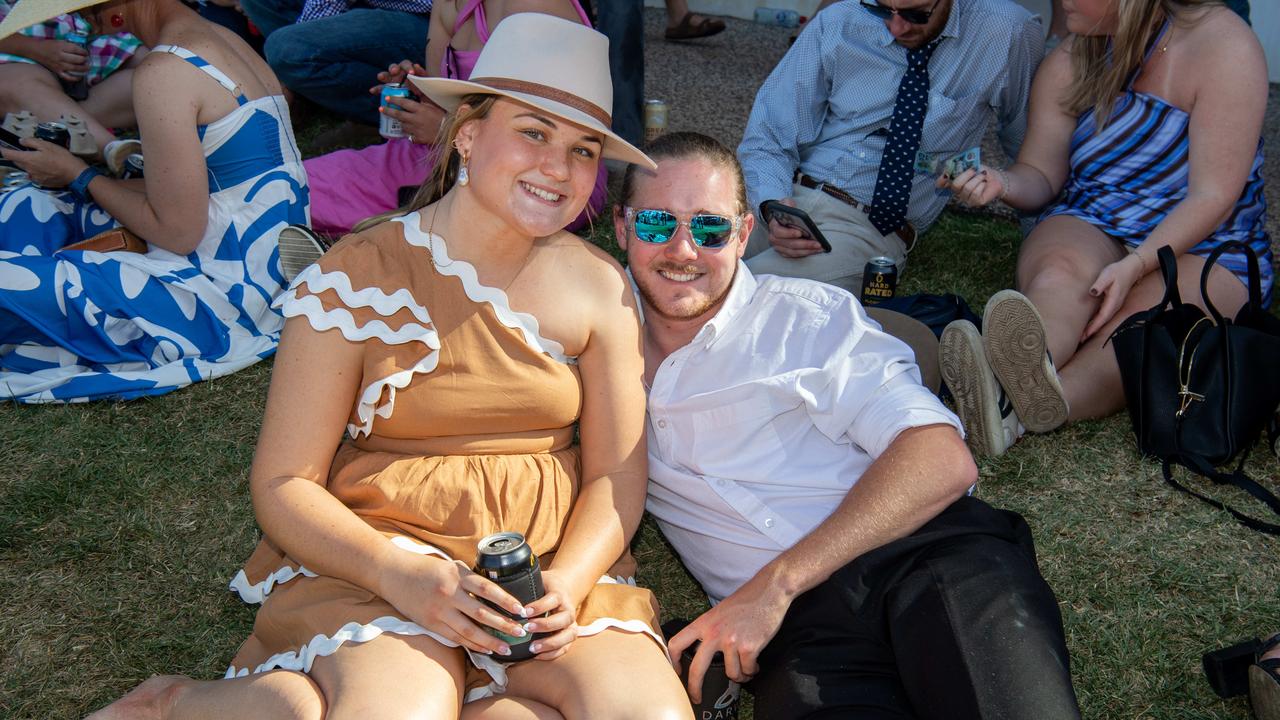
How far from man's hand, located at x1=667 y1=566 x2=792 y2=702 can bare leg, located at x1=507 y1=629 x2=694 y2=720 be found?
0.11 metres

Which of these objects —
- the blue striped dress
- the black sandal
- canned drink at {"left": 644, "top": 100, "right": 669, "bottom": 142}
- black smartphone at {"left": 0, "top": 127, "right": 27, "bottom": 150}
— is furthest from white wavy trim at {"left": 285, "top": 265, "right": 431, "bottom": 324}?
canned drink at {"left": 644, "top": 100, "right": 669, "bottom": 142}

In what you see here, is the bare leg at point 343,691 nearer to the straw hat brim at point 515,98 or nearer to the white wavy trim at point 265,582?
the white wavy trim at point 265,582

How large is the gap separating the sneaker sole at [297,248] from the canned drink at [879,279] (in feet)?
6.96

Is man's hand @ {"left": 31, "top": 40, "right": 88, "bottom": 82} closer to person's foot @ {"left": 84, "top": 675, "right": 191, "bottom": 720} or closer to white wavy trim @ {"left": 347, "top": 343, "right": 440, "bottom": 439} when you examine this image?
white wavy trim @ {"left": 347, "top": 343, "right": 440, "bottom": 439}

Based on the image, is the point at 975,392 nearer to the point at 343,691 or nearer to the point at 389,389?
the point at 389,389

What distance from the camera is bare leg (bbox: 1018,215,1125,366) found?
387cm

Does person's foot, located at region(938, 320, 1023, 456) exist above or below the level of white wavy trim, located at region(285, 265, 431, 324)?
below

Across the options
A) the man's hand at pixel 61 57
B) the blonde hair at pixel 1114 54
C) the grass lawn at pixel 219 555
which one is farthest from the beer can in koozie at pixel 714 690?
the man's hand at pixel 61 57

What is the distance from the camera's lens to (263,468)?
2449 millimetres

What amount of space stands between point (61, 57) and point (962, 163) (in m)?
4.53

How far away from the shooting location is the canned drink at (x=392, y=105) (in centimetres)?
458

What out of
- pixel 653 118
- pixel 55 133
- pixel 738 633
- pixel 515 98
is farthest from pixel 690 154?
pixel 55 133

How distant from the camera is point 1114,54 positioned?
3953 mm

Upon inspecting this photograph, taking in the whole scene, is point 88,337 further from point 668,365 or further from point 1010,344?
point 1010,344
